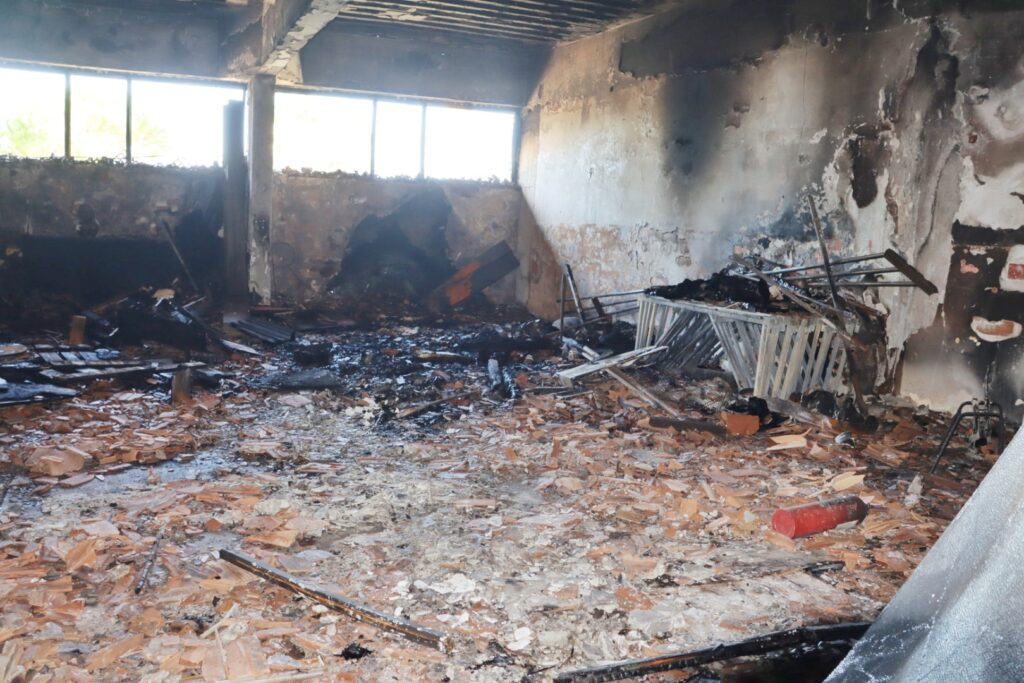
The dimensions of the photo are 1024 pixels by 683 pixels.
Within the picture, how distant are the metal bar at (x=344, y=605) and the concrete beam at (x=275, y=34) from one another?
18.7 ft

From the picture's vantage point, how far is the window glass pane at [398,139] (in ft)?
41.2

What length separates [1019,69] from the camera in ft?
19.8

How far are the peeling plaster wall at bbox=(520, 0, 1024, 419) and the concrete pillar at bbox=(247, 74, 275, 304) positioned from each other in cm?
443

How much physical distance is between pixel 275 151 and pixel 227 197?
44.5 inches

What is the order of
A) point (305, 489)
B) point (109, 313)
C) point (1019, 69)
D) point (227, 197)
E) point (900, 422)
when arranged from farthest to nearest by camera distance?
point (227, 197)
point (109, 313)
point (900, 422)
point (1019, 69)
point (305, 489)

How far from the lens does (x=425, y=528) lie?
14.5 feet

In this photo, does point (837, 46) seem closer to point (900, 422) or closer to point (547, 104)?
point (900, 422)

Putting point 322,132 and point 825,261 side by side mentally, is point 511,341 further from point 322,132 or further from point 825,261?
point 322,132

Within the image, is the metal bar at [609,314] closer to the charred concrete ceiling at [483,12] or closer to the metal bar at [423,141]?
the charred concrete ceiling at [483,12]

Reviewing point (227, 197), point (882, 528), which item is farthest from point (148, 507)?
point (227, 197)

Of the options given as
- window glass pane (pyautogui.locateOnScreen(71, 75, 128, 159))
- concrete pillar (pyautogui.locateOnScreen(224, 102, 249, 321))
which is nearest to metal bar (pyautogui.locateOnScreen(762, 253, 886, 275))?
concrete pillar (pyautogui.locateOnScreen(224, 102, 249, 321))

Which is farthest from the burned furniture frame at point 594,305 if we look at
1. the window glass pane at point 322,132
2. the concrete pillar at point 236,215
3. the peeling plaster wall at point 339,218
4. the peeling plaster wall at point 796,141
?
the concrete pillar at point 236,215

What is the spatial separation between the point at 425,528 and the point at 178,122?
940 cm

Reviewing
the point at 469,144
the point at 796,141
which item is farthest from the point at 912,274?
the point at 469,144
